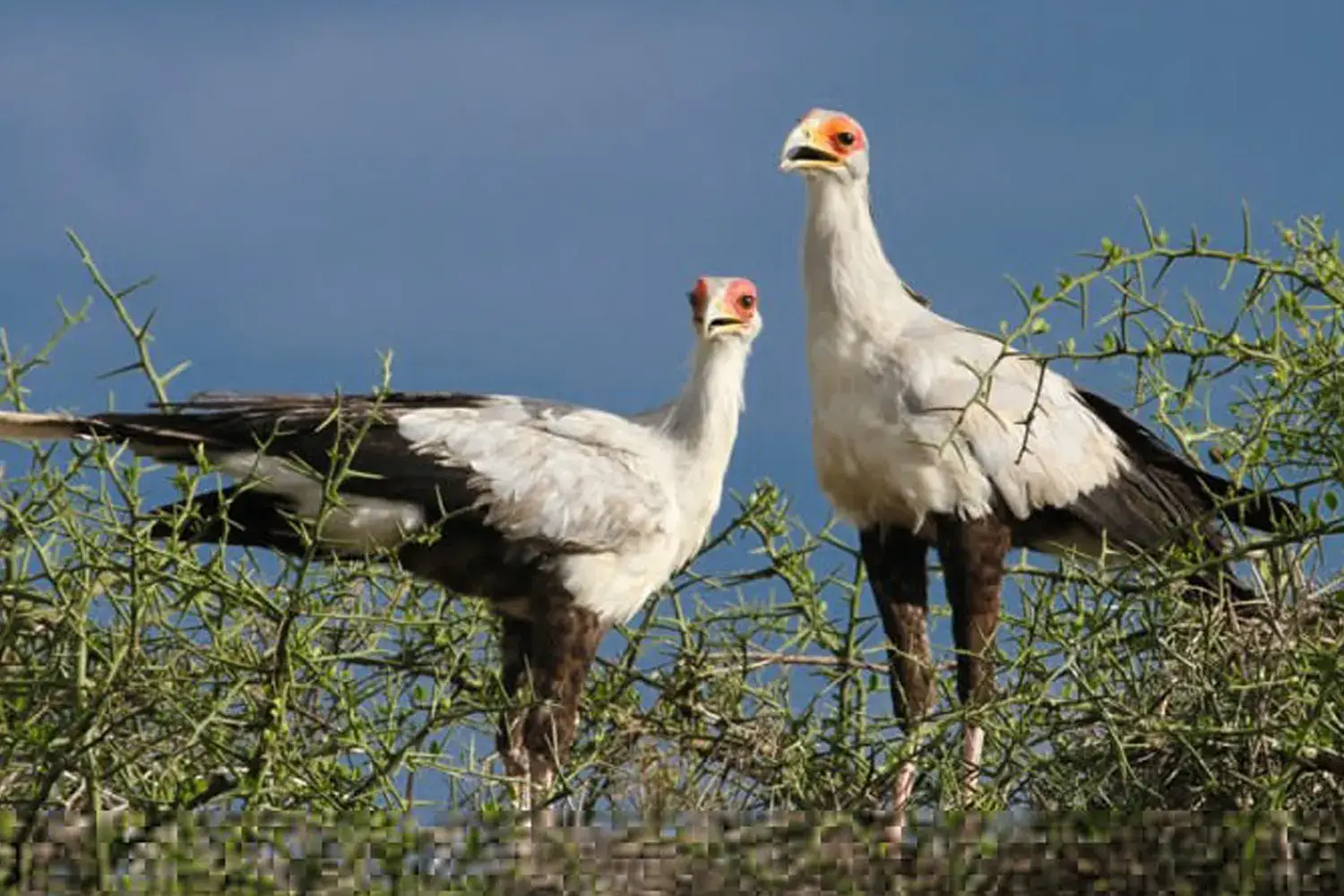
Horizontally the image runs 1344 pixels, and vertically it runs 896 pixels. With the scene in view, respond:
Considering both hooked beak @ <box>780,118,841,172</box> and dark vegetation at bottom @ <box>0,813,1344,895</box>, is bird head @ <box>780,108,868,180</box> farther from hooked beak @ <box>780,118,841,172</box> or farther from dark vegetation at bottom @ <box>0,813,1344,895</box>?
dark vegetation at bottom @ <box>0,813,1344,895</box>

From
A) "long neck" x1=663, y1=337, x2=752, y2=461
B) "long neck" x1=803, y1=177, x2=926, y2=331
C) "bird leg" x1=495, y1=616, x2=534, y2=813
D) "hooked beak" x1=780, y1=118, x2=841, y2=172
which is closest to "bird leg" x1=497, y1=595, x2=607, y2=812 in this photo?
"bird leg" x1=495, y1=616, x2=534, y2=813

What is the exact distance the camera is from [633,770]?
5184 mm

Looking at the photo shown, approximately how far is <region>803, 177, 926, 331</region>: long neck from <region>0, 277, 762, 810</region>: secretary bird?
0.23 meters

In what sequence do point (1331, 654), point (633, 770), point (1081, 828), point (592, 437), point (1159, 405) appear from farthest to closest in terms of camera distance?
point (592, 437), point (633, 770), point (1159, 405), point (1081, 828), point (1331, 654)

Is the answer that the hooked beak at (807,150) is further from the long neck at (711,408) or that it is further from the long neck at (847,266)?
the long neck at (711,408)

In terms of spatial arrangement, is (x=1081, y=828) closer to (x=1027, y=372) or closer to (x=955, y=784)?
(x=955, y=784)

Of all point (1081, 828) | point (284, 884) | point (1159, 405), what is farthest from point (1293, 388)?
point (284, 884)

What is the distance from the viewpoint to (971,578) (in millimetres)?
5895

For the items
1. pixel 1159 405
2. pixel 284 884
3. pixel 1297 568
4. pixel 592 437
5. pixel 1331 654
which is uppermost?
pixel 592 437

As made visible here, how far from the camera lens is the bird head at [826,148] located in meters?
6.27

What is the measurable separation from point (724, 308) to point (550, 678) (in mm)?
1050

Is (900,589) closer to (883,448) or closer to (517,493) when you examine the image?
(883,448)

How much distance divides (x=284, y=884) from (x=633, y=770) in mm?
1252

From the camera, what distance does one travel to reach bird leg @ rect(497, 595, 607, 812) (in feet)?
18.4
